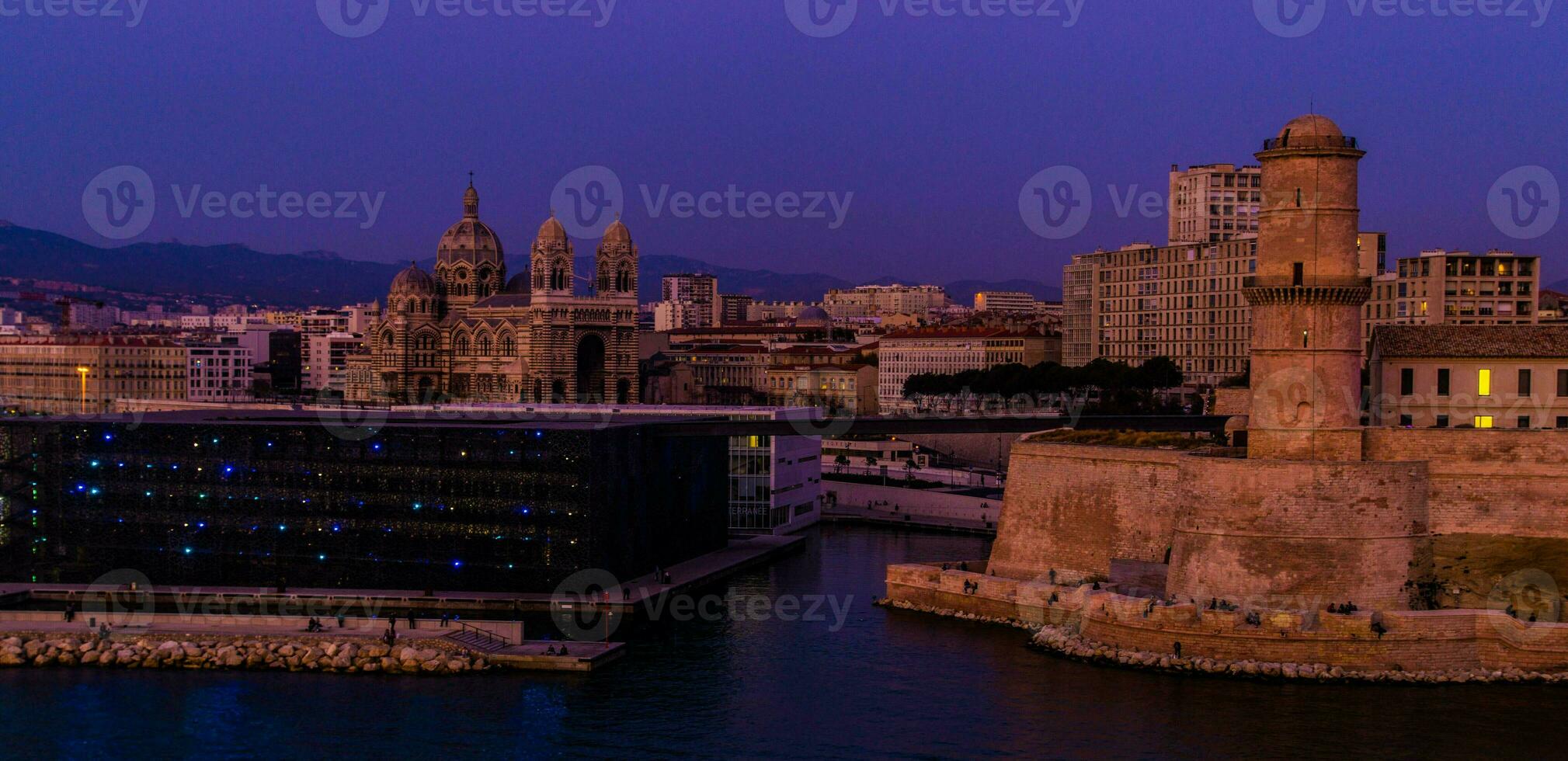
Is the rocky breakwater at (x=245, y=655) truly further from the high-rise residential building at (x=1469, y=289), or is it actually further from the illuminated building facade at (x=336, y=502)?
the high-rise residential building at (x=1469, y=289)

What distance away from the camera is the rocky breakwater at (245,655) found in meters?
32.4

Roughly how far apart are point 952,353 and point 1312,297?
2860 inches

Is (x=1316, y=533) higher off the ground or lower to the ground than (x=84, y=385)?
lower

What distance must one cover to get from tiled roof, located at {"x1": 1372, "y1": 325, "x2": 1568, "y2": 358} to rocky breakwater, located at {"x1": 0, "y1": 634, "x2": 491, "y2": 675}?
67.8ft

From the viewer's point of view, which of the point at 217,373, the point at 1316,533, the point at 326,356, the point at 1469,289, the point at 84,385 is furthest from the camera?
the point at 326,356

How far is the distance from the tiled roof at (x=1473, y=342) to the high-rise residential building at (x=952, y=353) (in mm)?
60586

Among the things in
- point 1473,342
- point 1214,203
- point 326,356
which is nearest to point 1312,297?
point 1473,342

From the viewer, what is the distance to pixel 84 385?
9875 centimetres

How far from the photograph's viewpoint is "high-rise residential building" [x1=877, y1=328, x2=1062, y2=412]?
338 feet

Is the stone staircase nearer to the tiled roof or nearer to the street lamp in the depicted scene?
the tiled roof

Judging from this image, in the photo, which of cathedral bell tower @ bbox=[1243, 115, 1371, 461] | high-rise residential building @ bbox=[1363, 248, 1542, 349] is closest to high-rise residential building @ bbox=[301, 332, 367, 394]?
high-rise residential building @ bbox=[1363, 248, 1542, 349]

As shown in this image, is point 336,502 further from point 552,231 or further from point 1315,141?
point 552,231

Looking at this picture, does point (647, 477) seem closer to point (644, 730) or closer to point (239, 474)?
point (239, 474)

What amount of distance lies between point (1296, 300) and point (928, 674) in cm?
960
